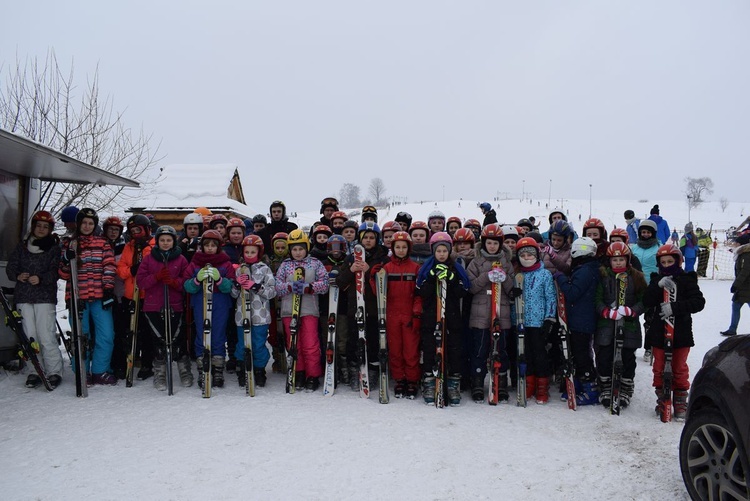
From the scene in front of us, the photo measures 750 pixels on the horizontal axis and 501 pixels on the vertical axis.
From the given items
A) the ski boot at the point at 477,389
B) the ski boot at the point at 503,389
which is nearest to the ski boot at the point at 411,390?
the ski boot at the point at 477,389

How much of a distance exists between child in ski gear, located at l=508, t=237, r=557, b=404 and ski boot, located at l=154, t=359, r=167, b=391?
459 cm

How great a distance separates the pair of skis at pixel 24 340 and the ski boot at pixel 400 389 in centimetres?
437

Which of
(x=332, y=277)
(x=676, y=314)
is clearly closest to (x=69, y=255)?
(x=332, y=277)

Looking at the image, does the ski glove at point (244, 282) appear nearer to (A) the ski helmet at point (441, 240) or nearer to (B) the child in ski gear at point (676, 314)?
(A) the ski helmet at point (441, 240)

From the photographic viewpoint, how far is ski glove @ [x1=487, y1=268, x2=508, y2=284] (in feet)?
18.8

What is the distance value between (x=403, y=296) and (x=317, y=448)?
2.21 metres

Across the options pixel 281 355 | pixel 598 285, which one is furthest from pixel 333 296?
pixel 598 285

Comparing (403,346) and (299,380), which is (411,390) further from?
(299,380)

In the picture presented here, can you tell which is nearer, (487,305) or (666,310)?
(666,310)

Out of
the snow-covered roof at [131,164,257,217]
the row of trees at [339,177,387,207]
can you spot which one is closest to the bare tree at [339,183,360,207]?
the row of trees at [339,177,387,207]

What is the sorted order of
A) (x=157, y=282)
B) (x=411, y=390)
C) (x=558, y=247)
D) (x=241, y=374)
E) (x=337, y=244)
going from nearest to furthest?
(x=411, y=390) → (x=157, y=282) → (x=241, y=374) → (x=337, y=244) → (x=558, y=247)

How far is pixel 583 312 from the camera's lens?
5730 mm

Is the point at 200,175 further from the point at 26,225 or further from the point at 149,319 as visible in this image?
the point at 149,319

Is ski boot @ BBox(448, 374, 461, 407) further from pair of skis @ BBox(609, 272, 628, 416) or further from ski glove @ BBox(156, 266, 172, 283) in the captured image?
ski glove @ BBox(156, 266, 172, 283)
